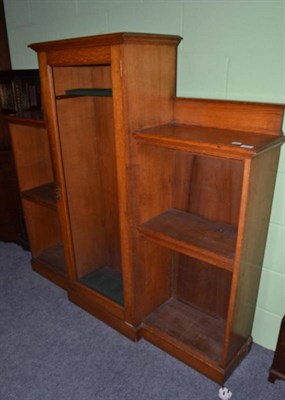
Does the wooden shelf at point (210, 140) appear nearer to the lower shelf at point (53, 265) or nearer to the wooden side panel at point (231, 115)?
the wooden side panel at point (231, 115)

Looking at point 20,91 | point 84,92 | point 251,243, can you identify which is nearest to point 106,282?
point 251,243

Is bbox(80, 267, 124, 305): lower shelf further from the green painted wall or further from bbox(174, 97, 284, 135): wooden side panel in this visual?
bbox(174, 97, 284, 135): wooden side panel

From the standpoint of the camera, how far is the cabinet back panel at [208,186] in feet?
5.68

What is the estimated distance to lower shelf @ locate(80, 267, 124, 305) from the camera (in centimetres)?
219

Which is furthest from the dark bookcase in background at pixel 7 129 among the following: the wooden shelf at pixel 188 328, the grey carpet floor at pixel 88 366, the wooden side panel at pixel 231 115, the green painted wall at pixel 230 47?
the wooden shelf at pixel 188 328

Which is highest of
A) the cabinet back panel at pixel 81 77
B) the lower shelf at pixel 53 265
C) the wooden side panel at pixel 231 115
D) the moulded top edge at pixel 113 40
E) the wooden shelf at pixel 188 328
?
the moulded top edge at pixel 113 40

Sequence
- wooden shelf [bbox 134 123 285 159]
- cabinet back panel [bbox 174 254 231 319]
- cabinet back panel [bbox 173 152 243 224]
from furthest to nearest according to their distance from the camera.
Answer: cabinet back panel [bbox 174 254 231 319], cabinet back panel [bbox 173 152 243 224], wooden shelf [bbox 134 123 285 159]

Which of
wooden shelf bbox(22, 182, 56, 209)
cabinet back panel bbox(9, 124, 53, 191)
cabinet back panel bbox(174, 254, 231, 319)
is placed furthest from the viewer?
cabinet back panel bbox(9, 124, 53, 191)

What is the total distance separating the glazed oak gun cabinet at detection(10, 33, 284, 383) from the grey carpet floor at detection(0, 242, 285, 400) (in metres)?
A: 0.08

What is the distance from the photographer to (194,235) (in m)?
1.71

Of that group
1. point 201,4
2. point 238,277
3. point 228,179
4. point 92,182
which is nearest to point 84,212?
point 92,182

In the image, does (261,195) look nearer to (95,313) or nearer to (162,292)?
(162,292)

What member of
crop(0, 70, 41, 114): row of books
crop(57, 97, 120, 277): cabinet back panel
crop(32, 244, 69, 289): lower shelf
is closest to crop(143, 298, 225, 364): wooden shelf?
crop(57, 97, 120, 277): cabinet back panel

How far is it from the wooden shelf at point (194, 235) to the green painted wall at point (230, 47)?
0.29 m
